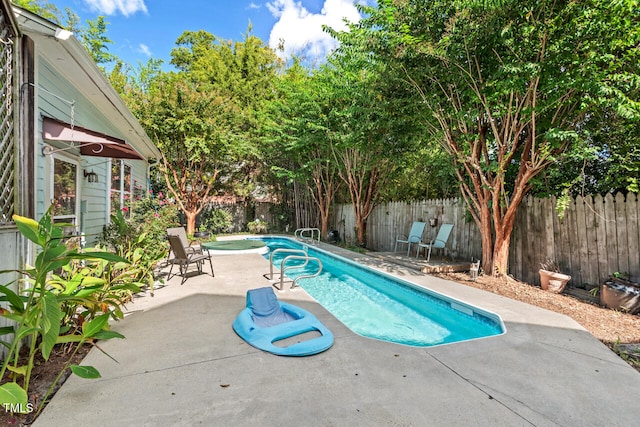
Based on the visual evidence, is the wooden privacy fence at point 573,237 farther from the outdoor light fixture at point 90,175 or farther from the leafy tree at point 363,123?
the outdoor light fixture at point 90,175

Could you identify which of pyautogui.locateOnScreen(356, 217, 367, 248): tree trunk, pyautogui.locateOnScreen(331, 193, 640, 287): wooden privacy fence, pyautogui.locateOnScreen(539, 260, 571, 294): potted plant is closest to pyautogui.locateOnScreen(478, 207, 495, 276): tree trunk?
pyautogui.locateOnScreen(331, 193, 640, 287): wooden privacy fence

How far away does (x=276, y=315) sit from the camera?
3.89m

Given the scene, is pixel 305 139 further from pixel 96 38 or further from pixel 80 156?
pixel 96 38

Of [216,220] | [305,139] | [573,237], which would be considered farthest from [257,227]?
[573,237]

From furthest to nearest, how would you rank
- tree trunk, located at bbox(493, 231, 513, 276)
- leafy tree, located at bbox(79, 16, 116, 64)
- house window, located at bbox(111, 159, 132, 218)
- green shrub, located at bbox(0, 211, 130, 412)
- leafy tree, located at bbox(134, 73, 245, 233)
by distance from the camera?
leafy tree, located at bbox(79, 16, 116, 64)
leafy tree, located at bbox(134, 73, 245, 233)
house window, located at bbox(111, 159, 132, 218)
tree trunk, located at bbox(493, 231, 513, 276)
green shrub, located at bbox(0, 211, 130, 412)

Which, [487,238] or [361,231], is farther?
[361,231]

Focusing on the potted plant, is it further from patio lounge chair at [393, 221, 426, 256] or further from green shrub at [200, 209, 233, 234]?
green shrub at [200, 209, 233, 234]

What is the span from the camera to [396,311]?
5.14m

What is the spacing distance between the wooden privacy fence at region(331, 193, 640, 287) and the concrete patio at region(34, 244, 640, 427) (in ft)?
6.24

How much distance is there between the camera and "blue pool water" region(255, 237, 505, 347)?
419 centimetres

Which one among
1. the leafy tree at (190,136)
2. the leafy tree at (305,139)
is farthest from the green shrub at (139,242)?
the leafy tree at (190,136)

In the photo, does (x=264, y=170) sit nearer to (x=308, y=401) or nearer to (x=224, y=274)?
(x=224, y=274)

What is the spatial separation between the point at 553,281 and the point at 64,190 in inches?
310

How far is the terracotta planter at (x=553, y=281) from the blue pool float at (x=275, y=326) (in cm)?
414
